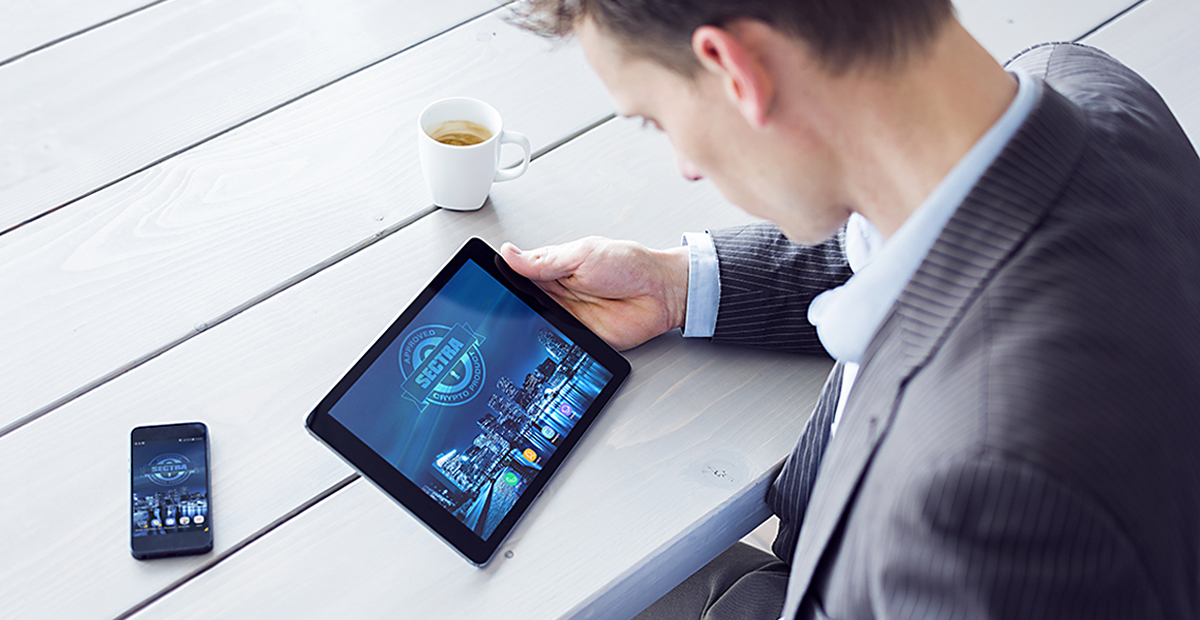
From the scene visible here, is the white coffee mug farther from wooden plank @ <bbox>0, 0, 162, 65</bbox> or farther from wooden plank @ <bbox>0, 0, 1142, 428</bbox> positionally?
wooden plank @ <bbox>0, 0, 162, 65</bbox>

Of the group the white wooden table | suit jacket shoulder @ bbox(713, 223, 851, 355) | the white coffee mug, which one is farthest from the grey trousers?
the white coffee mug

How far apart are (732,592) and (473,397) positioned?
1.16 feet

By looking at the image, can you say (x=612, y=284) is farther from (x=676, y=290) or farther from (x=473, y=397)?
(x=473, y=397)

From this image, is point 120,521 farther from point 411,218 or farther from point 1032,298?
point 1032,298

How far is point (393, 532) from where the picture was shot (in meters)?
0.76

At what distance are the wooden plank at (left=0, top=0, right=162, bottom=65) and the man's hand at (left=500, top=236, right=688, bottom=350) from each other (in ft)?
2.00

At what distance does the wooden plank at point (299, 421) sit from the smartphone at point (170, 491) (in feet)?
0.04

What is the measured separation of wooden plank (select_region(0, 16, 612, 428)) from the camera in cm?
85

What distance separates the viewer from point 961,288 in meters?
0.58

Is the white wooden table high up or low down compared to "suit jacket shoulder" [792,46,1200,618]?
down

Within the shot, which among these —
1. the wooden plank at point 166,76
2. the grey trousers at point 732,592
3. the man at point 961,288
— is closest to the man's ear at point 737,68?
the man at point 961,288

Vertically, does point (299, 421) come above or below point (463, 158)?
below

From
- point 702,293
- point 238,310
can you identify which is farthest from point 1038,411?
point 238,310

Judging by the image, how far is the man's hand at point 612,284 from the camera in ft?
2.92
